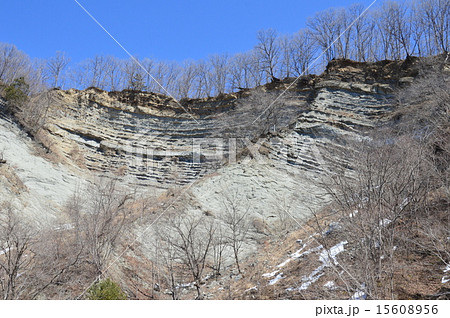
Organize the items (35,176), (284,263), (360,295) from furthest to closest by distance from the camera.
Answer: (35,176)
(284,263)
(360,295)

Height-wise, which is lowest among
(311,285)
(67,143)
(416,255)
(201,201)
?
(311,285)

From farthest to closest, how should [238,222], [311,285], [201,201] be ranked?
[201,201] → [238,222] → [311,285]

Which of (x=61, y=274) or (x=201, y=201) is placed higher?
(x=201, y=201)

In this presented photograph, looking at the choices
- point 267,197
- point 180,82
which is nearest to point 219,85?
point 180,82

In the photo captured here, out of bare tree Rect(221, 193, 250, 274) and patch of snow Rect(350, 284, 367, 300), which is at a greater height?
bare tree Rect(221, 193, 250, 274)

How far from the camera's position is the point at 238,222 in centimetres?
2233

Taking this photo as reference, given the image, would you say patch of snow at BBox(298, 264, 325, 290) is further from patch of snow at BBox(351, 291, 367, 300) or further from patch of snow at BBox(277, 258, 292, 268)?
patch of snow at BBox(351, 291, 367, 300)

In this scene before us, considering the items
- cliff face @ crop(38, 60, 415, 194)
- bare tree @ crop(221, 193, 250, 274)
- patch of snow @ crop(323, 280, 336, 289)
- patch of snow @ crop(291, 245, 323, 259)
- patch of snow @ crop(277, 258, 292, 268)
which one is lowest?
patch of snow @ crop(277, 258, 292, 268)

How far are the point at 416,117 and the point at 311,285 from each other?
17396mm

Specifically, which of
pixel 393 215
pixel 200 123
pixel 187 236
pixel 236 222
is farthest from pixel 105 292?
pixel 200 123

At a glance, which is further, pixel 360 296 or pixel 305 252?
pixel 305 252

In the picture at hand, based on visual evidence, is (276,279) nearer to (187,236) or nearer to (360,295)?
(187,236)

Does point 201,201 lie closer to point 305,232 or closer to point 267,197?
point 267,197

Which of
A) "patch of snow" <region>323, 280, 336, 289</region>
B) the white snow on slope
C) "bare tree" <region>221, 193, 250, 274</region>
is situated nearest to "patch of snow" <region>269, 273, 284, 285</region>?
"bare tree" <region>221, 193, 250, 274</region>
